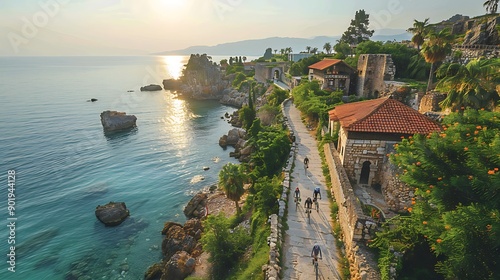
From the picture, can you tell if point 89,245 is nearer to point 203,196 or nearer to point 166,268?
point 166,268

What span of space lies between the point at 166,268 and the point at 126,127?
52.0 m

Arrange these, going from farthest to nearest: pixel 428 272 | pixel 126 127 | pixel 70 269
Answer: pixel 126 127 → pixel 70 269 → pixel 428 272

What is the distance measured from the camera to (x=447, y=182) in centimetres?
1038

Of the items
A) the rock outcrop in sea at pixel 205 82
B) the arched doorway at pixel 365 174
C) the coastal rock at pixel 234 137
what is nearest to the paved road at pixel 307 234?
the arched doorway at pixel 365 174

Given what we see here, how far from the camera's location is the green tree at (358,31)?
81125mm

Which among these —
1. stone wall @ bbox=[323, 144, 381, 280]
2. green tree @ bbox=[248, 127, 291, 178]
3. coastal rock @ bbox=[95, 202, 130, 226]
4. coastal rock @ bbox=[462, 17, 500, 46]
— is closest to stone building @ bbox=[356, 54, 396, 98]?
coastal rock @ bbox=[462, 17, 500, 46]

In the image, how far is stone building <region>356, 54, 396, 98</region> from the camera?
4066cm

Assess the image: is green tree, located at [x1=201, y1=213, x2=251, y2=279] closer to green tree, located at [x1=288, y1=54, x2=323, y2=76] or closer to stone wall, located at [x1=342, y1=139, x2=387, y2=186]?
stone wall, located at [x1=342, y1=139, x2=387, y2=186]

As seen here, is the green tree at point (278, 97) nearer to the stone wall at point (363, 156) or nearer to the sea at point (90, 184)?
the sea at point (90, 184)

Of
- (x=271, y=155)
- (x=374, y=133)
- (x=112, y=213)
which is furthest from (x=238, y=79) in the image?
(x=374, y=133)

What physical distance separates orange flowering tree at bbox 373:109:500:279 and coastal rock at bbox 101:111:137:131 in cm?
6365

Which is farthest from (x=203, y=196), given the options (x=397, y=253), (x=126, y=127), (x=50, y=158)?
(x=126, y=127)

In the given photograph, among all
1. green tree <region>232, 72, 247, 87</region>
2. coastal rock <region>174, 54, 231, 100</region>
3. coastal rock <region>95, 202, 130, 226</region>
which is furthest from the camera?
coastal rock <region>174, 54, 231, 100</region>

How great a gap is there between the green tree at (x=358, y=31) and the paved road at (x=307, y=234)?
6925 cm
